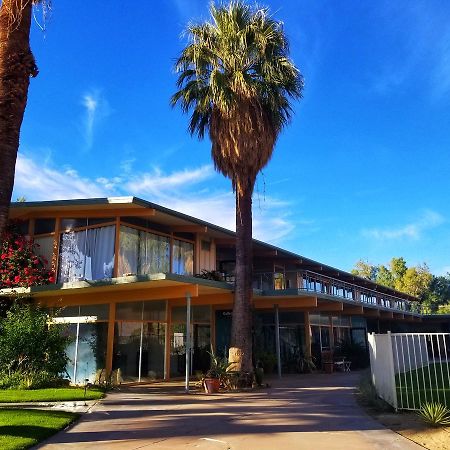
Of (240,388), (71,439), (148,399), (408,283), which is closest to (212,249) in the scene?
(240,388)

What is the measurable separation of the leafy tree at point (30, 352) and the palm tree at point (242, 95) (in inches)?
223

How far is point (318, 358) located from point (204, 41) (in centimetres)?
1660

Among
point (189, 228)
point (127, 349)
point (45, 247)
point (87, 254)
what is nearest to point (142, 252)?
point (87, 254)

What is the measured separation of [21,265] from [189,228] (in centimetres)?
667

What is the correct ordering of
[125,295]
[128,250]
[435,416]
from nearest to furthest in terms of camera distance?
[435,416]
[125,295]
[128,250]

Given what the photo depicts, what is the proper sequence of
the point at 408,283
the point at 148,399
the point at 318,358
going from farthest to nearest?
the point at 408,283 → the point at 318,358 → the point at 148,399

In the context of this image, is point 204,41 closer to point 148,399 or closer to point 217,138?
point 217,138

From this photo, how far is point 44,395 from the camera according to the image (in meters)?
13.3

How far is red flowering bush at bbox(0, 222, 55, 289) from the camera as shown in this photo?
1823 centimetres

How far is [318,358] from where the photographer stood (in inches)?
1020

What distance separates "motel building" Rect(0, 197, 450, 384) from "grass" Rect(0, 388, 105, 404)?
6.76ft

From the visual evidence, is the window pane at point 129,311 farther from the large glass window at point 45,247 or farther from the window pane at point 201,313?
the window pane at point 201,313

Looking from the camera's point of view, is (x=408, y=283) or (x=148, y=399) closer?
(x=148, y=399)

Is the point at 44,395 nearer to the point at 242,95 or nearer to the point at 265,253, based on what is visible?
the point at 242,95
